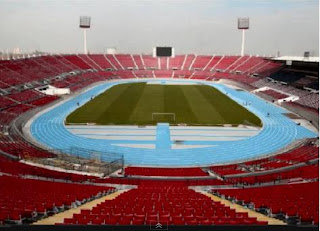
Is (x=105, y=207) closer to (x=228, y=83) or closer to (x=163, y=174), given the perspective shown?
(x=163, y=174)

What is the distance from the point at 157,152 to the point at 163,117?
12.2m

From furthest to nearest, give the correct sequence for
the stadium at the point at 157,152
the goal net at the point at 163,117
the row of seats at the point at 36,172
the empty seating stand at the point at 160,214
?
the goal net at the point at 163,117, the row of seats at the point at 36,172, the stadium at the point at 157,152, the empty seating stand at the point at 160,214

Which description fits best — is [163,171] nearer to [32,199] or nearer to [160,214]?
[32,199]

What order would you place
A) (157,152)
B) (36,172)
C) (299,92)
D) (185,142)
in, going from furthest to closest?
(299,92) < (185,142) < (157,152) < (36,172)

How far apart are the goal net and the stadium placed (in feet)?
0.80

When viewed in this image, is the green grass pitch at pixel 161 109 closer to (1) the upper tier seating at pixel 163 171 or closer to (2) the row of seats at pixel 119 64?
(1) the upper tier seating at pixel 163 171

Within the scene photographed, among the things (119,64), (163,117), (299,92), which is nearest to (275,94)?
(299,92)

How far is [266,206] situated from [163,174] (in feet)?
33.0

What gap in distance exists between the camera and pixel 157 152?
25922 mm

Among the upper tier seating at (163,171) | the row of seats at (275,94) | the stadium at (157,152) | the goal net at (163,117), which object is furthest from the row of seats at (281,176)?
the row of seats at (275,94)

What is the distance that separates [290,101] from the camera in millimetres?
47094

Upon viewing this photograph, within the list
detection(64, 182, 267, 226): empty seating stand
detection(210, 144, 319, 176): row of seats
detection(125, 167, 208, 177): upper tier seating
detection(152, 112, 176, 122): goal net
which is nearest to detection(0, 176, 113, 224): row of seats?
detection(64, 182, 267, 226): empty seating stand

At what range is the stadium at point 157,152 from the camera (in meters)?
9.52

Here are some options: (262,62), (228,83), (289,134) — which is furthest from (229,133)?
→ (262,62)
